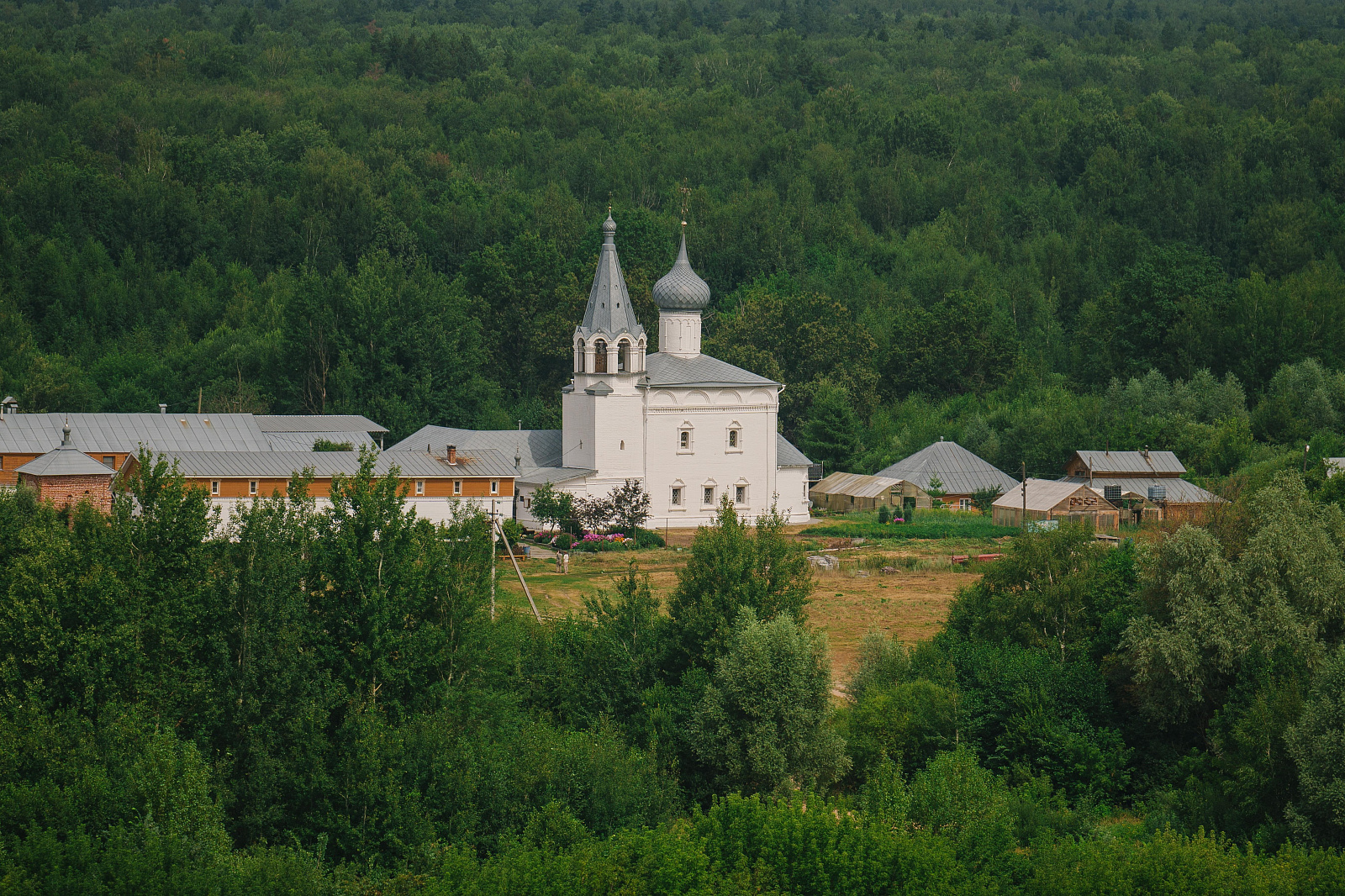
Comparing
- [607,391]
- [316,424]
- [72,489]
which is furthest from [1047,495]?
[72,489]

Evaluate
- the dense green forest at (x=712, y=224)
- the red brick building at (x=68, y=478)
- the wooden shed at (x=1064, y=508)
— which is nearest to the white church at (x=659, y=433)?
the wooden shed at (x=1064, y=508)

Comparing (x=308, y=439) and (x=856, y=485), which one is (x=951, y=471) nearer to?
(x=856, y=485)

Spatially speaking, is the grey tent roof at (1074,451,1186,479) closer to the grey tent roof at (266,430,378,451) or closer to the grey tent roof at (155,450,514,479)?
the grey tent roof at (155,450,514,479)

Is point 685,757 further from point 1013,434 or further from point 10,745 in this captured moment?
point 1013,434

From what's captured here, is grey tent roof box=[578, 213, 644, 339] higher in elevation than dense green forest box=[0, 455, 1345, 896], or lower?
higher

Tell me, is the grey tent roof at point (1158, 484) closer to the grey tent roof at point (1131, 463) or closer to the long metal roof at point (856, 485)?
the grey tent roof at point (1131, 463)

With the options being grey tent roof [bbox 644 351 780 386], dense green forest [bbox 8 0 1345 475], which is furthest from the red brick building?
dense green forest [bbox 8 0 1345 475]
